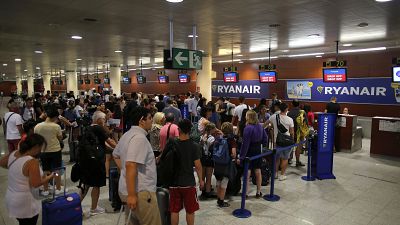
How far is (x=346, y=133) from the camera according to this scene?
9.48m

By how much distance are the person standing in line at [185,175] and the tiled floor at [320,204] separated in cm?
95

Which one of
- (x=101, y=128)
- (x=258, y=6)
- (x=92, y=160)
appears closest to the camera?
(x=92, y=160)

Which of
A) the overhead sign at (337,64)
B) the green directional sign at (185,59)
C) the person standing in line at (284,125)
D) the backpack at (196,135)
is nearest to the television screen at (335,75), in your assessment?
the overhead sign at (337,64)

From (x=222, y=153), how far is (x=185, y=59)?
3131 mm

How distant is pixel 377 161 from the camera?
8.38 metres

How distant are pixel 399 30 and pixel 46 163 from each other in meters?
9.13

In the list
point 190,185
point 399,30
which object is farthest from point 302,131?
point 190,185

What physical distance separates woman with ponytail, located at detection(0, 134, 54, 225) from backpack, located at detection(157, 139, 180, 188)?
1.29 metres

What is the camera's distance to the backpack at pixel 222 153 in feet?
15.4

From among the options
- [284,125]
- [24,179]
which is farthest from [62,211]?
[284,125]

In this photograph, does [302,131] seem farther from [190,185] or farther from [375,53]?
[375,53]

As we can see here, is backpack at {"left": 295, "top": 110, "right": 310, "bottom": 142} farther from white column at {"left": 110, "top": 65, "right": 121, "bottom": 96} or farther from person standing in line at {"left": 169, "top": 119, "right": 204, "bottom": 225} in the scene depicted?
white column at {"left": 110, "top": 65, "right": 121, "bottom": 96}

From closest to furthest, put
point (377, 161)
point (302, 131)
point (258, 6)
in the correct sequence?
1. point (258, 6)
2. point (302, 131)
3. point (377, 161)

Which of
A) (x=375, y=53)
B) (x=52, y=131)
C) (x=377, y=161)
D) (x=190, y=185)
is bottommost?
(x=377, y=161)
